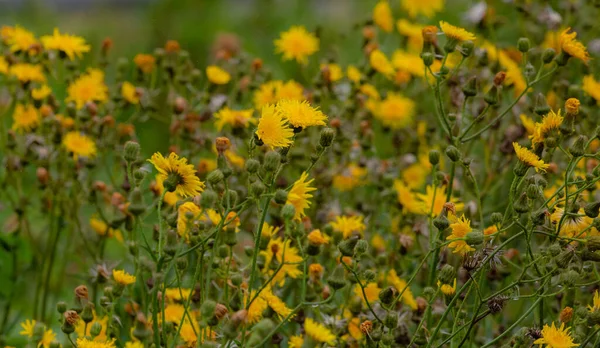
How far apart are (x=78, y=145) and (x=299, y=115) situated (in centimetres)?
63

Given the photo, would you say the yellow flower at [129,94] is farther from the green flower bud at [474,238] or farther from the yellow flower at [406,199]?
the green flower bud at [474,238]

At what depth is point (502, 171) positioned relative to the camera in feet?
5.98

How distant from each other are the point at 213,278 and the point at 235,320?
19.9 inches

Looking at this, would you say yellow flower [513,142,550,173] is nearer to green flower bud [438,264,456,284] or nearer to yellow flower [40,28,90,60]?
green flower bud [438,264,456,284]

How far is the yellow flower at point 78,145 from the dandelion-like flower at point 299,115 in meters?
0.58

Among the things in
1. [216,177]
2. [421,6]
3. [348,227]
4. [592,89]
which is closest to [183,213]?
[216,177]

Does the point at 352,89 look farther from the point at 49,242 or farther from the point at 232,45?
the point at 232,45

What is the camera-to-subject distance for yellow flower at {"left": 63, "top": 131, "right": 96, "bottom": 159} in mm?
1655

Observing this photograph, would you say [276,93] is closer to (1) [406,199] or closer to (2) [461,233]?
(1) [406,199]

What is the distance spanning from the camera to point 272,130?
3.78 ft

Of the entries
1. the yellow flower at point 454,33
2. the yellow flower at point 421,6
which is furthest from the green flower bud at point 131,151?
the yellow flower at point 421,6

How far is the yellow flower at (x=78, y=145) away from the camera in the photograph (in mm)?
1655

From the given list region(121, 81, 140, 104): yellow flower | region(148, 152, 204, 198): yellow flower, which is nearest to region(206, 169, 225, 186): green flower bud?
region(148, 152, 204, 198): yellow flower

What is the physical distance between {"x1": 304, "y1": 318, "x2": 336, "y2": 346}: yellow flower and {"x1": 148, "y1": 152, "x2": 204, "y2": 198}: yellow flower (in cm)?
29
